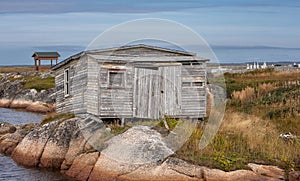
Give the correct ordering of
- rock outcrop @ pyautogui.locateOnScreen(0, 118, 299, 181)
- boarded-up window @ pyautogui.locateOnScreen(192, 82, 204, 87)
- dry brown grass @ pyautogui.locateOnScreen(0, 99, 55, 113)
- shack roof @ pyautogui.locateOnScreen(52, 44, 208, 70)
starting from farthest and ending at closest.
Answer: dry brown grass @ pyautogui.locateOnScreen(0, 99, 55, 113) → boarded-up window @ pyautogui.locateOnScreen(192, 82, 204, 87) → shack roof @ pyautogui.locateOnScreen(52, 44, 208, 70) → rock outcrop @ pyautogui.locateOnScreen(0, 118, 299, 181)

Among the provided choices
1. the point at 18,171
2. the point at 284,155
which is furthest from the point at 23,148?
the point at 284,155

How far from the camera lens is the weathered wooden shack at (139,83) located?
2572 centimetres

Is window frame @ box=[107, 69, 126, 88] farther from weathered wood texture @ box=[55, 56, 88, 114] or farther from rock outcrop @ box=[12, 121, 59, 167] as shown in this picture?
rock outcrop @ box=[12, 121, 59, 167]

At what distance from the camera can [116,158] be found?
69.2 feet

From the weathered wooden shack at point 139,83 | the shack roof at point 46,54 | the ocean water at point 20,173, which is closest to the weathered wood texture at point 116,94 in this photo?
→ the weathered wooden shack at point 139,83

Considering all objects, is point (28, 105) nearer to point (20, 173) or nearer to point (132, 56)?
point (132, 56)

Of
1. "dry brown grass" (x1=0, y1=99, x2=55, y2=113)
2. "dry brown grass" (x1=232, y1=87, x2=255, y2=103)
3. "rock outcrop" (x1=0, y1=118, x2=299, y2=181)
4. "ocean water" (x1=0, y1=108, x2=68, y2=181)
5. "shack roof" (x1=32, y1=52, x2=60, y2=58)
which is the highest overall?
"shack roof" (x1=32, y1=52, x2=60, y2=58)

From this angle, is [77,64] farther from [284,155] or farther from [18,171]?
[284,155]

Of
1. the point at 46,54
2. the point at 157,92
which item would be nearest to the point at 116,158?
the point at 157,92

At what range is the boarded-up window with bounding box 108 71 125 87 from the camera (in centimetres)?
2581

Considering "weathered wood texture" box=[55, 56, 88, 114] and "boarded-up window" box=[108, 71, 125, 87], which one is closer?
"boarded-up window" box=[108, 71, 125, 87]

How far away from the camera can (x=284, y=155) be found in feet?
67.6

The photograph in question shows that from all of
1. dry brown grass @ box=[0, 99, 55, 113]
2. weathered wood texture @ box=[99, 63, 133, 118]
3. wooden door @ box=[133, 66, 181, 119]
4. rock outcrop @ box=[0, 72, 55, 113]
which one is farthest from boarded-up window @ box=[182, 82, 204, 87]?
rock outcrop @ box=[0, 72, 55, 113]

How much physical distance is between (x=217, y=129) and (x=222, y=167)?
4836 mm
